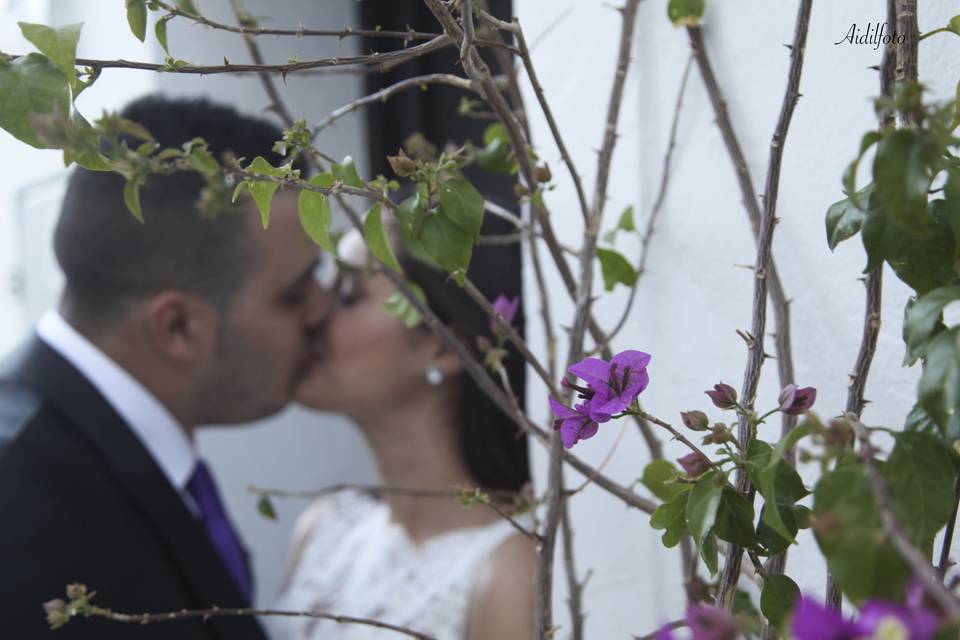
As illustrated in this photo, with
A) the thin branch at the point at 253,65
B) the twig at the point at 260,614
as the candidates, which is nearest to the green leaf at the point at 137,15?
the thin branch at the point at 253,65

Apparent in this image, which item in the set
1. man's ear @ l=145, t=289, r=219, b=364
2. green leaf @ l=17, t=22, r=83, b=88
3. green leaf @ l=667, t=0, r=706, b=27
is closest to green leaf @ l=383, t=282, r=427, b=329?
green leaf @ l=667, t=0, r=706, b=27

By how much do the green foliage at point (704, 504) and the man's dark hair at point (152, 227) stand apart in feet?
3.38

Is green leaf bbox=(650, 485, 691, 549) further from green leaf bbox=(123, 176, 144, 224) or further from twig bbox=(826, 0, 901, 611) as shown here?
green leaf bbox=(123, 176, 144, 224)

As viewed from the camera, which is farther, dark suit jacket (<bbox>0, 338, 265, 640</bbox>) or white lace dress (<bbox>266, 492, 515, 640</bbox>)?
white lace dress (<bbox>266, 492, 515, 640</bbox>)

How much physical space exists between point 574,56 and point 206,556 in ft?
2.64

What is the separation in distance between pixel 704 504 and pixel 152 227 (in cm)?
113

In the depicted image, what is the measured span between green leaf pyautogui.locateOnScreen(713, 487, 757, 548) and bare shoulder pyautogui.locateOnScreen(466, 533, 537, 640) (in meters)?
0.88

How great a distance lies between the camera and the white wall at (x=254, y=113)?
1488 millimetres

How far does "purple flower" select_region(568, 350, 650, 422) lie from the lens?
1.11 feet

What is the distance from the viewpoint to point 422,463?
1.45 m

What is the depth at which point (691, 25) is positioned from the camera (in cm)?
64

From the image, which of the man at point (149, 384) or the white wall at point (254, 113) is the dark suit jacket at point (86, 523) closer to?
the man at point (149, 384)

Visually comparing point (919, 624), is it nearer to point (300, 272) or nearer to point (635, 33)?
point (635, 33)

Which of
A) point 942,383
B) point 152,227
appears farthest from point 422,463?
point 942,383
